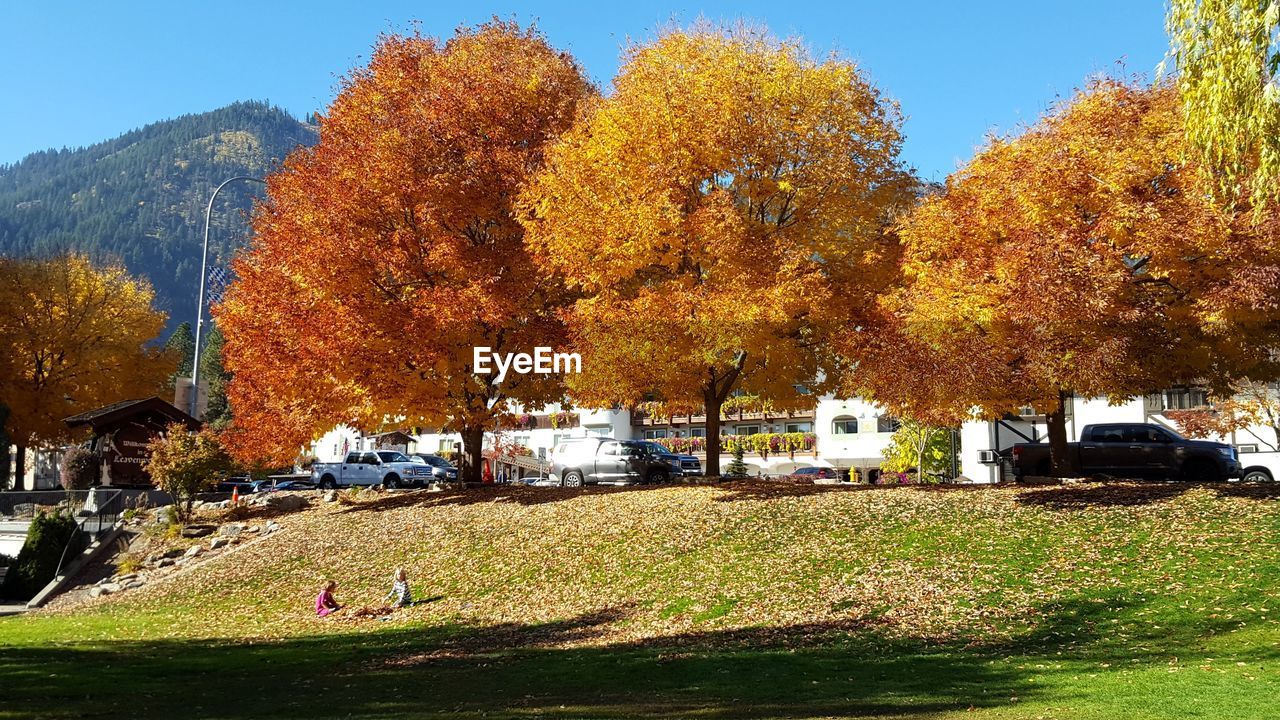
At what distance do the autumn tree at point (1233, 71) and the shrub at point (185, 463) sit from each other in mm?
29103

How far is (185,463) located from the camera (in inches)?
1203

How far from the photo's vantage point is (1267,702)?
980cm

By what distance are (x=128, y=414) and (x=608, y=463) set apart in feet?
63.0

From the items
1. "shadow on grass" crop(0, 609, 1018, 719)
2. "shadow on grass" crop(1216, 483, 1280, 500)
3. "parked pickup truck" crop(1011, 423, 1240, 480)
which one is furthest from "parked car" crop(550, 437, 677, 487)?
"shadow on grass" crop(1216, 483, 1280, 500)

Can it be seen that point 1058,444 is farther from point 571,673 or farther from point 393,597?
point 393,597

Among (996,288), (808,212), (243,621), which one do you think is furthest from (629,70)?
(243,621)

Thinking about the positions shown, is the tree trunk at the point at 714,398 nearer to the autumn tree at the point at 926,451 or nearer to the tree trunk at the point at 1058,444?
the tree trunk at the point at 1058,444

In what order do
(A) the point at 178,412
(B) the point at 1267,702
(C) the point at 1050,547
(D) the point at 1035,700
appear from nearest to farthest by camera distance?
(B) the point at 1267,702, (D) the point at 1035,700, (C) the point at 1050,547, (A) the point at 178,412

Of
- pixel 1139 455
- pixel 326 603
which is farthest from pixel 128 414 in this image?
pixel 1139 455

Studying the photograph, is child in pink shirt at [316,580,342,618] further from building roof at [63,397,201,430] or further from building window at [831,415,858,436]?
building window at [831,415,858,436]

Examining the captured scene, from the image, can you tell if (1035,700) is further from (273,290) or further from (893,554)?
(273,290)

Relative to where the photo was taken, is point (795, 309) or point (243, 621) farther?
point (795, 309)

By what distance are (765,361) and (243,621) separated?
14.0 metres

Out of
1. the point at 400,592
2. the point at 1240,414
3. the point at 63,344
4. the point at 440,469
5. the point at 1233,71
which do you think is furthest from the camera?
the point at 63,344
